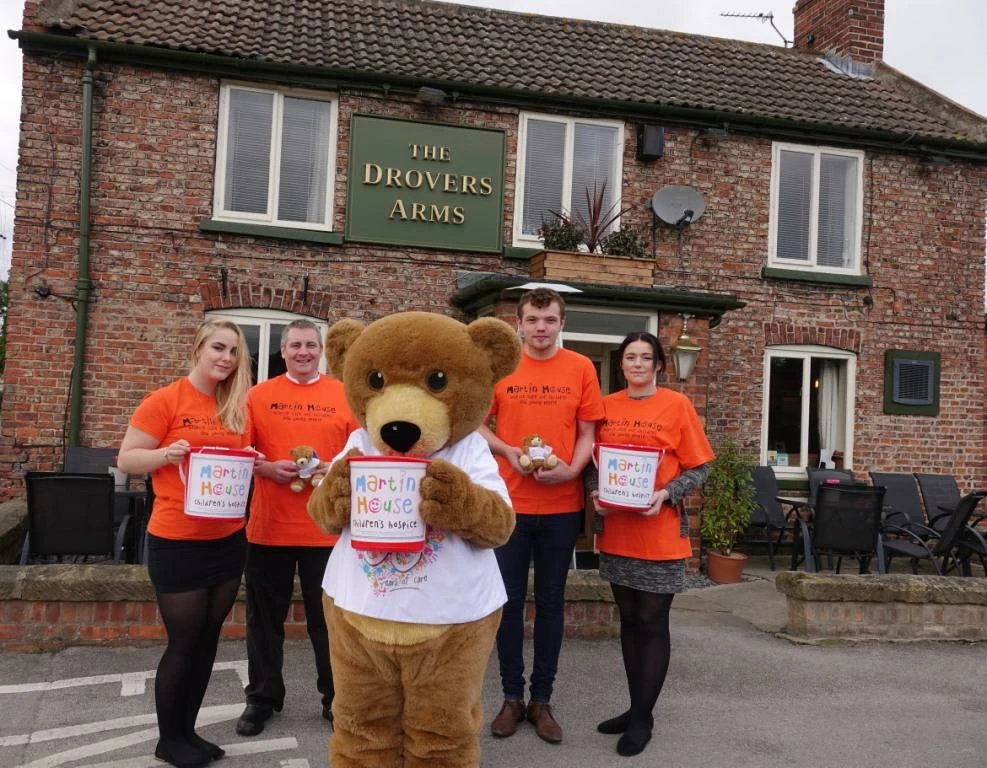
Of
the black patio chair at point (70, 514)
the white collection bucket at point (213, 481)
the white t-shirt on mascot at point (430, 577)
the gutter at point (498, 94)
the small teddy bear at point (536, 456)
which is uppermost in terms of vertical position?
the gutter at point (498, 94)

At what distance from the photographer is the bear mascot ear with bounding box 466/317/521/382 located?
2750 millimetres

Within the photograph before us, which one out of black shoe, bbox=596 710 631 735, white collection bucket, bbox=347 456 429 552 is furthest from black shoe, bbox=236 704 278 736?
white collection bucket, bbox=347 456 429 552

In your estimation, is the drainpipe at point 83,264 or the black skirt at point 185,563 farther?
the drainpipe at point 83,264

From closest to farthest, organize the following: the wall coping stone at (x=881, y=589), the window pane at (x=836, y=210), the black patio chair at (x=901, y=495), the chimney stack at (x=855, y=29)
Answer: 1. the wall coping stone at (x=881, y=589)
2. the black patio chair at (x=901, y=495)
3. the window pane at (x=836, y=210)
4. the chimney stack at (x=855, y=29)

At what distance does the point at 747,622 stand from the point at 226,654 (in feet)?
Result: 12.0

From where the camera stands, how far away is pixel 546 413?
3.85 m

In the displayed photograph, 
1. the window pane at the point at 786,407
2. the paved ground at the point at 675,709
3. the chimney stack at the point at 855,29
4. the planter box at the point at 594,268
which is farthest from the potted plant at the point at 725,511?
the chimney stack at the point at 855,29

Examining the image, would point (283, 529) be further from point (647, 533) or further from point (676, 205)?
point (676, 205)

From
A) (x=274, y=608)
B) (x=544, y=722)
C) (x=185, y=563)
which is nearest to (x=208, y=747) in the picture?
(x=274, y=608)

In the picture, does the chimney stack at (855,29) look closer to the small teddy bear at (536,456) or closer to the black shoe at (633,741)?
the small teddy bear at (536,456)

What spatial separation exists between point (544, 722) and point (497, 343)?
1.99 meters

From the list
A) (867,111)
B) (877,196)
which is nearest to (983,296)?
(877,196)

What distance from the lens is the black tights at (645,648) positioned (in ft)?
12.3

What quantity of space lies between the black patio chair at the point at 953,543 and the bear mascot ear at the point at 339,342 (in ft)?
20.2
